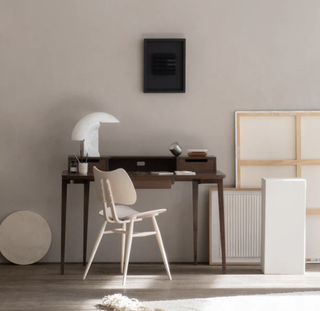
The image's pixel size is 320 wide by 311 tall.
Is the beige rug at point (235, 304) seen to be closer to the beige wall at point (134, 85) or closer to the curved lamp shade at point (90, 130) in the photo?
the beige wall at point (134, 85)

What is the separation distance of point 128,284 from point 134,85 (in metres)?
1.71

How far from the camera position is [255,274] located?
13.4 ft

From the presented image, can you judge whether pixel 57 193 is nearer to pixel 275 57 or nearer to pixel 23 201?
pixel 23 201

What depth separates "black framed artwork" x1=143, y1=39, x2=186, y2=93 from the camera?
4441mm

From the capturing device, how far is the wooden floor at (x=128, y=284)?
3.38 meters

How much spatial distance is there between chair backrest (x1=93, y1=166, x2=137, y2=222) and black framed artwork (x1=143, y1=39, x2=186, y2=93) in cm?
107

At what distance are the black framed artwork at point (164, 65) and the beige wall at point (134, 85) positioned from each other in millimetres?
64

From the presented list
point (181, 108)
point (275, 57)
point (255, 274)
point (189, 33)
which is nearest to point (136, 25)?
point (189, 33)

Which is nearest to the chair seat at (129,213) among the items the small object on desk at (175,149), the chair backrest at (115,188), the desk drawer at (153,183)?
the chair backrest at (115,188)

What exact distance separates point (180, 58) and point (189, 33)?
0.76 feet

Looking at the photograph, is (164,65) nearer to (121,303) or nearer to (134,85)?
(134,85)

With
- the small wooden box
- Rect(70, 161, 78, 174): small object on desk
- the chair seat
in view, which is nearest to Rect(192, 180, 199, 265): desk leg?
the small wooden box

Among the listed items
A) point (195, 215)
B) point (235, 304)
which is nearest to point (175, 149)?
point (195, 215)

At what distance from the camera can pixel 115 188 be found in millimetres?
3705
